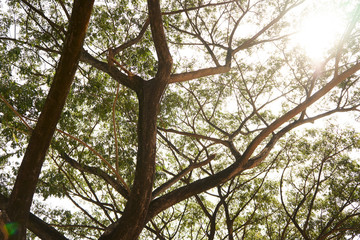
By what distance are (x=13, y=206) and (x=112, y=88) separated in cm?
460

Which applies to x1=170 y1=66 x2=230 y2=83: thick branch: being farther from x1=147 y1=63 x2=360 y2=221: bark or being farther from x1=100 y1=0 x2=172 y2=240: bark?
x1=147 y1=63 x2=360 y2=221: bark

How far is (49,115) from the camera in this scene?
276 cm

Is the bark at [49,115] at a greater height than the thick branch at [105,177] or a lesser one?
lesser

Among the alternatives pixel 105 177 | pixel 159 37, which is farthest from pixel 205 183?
pixel 159 37

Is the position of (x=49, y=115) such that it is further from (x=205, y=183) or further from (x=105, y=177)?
(x=105, y=177)

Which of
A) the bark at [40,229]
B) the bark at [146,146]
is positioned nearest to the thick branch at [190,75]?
the bark at [146,146]

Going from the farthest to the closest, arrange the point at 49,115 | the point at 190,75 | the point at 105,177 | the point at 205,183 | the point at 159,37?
1. the point at 105,177
2. the point at 190,75
3. the point at 205,183
4. the point at 159,37
5. the point at 49,115

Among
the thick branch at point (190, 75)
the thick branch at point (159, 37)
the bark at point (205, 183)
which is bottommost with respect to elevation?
the bark at point (205, 183)

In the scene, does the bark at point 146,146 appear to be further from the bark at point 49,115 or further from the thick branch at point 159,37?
the bark at point 49,115

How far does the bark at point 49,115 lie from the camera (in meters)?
2.68

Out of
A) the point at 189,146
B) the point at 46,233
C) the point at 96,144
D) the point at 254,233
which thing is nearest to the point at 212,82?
the point at 189,146

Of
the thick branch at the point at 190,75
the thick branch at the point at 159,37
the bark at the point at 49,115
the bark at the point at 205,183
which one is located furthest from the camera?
the thick branch at the point at 190,75

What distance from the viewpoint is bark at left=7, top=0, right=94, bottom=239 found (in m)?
2.68

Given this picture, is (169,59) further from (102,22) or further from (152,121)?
(102,22)
